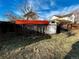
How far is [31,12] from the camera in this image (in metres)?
22.6

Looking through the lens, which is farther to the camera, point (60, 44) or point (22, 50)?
point (60, 44)

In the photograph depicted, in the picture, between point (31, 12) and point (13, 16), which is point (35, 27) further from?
point (13, 16)

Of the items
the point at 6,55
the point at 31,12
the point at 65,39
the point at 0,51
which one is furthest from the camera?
the point at 31,12

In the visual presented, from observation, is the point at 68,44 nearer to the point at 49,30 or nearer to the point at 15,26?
Answer: the point at 49,30

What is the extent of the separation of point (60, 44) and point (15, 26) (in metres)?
5.15

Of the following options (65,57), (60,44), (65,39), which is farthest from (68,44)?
(65,57)

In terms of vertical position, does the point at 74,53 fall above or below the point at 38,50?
below

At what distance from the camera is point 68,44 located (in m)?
9.15

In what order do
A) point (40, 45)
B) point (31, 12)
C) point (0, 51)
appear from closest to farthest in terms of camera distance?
point (0, 51) → point (40, 45) → point (31, 12)

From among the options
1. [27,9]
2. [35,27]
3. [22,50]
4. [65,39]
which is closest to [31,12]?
[27,9]

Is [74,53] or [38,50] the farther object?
[38,50]

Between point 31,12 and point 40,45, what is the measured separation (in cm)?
1417

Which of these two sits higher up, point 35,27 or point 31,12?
point 31,12

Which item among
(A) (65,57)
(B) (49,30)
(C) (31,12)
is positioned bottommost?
(A) (65,57)
